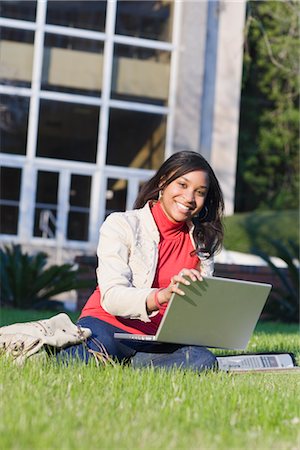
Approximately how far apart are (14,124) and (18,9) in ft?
8.83

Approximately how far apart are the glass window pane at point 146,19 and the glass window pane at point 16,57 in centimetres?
233

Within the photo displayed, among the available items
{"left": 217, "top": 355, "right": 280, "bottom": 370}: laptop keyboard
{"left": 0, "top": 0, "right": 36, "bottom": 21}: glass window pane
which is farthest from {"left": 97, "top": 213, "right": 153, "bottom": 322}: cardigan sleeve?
{"left": 0, "top": 0, "right": 36, "bottom": 21}: glass window pane

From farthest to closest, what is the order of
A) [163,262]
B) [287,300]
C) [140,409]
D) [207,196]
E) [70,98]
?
[70,98] → [287,300] → [207,196] → [163,262] → [140,409]

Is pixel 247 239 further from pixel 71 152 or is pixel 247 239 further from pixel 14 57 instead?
pixel 14 57

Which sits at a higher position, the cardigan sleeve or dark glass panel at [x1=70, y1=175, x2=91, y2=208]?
the cardigan sleeve

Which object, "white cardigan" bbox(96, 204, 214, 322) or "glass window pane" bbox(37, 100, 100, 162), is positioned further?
"glass window pane" bbox(37, 100, 100, 162)

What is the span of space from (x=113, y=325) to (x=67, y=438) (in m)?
2.24

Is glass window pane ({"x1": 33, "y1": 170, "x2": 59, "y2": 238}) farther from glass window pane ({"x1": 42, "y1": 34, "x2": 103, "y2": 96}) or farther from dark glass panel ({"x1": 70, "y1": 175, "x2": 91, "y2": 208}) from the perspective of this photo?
glass window pane ({"x1": 42, "y1": 34, "x2": 103, "y2": 96})

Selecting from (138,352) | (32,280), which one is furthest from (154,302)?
(32,280)

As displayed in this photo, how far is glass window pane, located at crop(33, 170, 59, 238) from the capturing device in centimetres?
2153

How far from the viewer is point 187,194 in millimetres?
5031

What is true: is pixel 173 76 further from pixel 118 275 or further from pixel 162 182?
pixel 118 275

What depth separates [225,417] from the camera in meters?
3.37

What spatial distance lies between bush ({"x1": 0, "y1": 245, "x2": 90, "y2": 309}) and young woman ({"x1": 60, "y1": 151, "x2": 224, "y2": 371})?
7.28 m
